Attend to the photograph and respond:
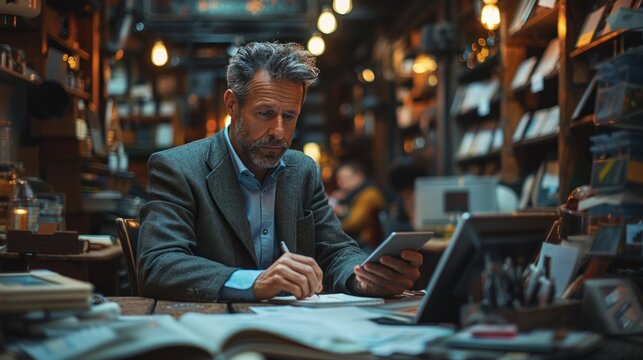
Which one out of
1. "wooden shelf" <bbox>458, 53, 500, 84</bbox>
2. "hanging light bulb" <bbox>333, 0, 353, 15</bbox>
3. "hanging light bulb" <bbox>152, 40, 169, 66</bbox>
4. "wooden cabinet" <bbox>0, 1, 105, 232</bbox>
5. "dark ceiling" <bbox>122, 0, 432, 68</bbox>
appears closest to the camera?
"wooden cabinet" <bbox>0, 1, 105, 232</bbox>

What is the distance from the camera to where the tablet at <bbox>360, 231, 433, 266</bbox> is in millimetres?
2082

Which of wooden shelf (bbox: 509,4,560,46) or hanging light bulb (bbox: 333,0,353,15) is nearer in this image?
wooden shelf (bbox: 509,4,560,46)

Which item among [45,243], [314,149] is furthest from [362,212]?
[314,149]

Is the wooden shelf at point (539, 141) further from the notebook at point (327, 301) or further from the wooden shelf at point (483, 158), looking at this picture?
the notebook at point (327, 301)

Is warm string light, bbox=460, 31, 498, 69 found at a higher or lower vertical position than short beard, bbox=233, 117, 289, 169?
higher

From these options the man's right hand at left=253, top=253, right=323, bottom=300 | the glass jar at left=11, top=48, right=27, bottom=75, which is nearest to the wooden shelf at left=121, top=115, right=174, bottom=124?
the glass jar at left=11, top=48, right=27, bottom=75

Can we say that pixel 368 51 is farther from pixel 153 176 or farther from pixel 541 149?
pixel 153 176

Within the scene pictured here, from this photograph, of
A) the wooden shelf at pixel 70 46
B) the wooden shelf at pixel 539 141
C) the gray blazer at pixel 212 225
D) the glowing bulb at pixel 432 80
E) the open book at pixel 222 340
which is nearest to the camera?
the open book at pixel 222 340

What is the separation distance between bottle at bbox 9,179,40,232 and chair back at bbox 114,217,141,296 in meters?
1.32

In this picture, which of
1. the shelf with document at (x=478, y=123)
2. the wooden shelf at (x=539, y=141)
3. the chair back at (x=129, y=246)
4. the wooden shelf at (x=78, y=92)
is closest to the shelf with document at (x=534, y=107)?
the wooden shelf at (x=539, y=141)

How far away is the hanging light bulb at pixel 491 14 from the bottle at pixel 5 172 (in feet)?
10.5

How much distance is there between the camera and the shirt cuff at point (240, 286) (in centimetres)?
214

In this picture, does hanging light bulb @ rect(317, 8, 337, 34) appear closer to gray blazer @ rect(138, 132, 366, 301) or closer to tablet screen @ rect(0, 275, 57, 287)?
gray blazer @ rect(138, 132, 366, 301)

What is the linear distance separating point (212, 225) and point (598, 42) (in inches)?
91.3
